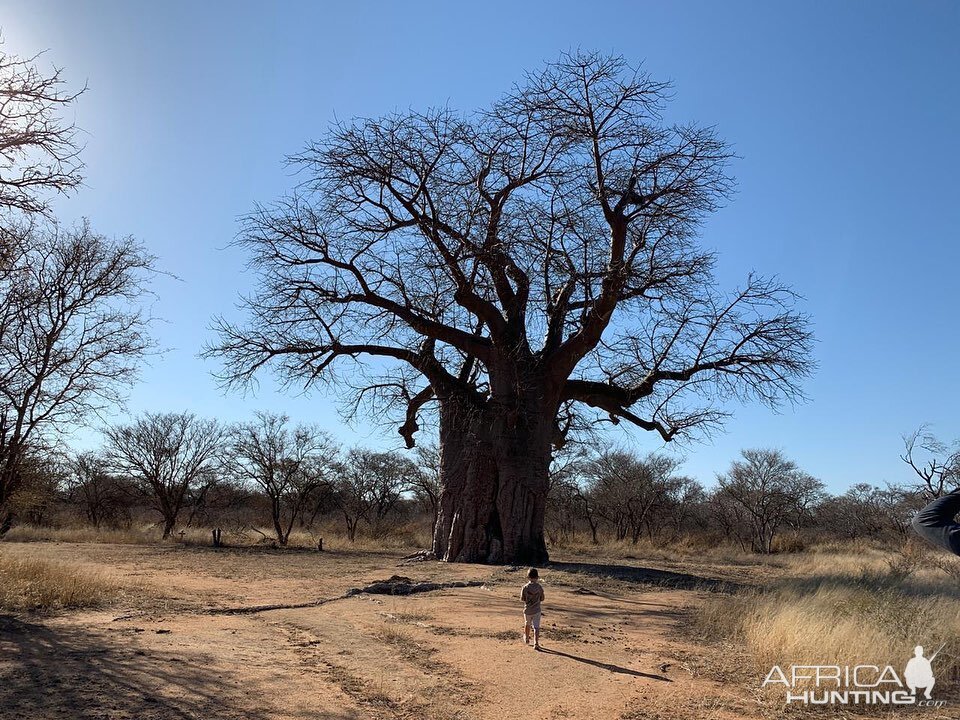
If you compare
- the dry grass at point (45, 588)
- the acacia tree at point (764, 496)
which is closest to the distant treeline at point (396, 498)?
the acacia tree at point (764, 496)

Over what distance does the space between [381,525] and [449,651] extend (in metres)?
23.1

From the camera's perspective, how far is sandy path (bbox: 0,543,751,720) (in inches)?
191

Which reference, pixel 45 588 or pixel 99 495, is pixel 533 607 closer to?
pixel 45 588

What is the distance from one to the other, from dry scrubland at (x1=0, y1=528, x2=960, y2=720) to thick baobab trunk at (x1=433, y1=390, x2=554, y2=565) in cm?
289

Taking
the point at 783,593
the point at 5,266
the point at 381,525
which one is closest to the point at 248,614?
the point at 5,266

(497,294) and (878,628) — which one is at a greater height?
(497,294)

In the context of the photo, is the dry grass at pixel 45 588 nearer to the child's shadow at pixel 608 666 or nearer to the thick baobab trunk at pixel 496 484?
the child's shadow at pixel 608 666

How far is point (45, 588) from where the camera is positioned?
8242mm

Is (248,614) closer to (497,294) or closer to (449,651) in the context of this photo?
(449,651)

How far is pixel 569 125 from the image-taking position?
12.6m

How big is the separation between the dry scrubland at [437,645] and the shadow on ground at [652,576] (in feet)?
1.36

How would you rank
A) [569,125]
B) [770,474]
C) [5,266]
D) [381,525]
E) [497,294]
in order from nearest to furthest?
[5,266] < [569,125] < [497,294] < [381,525] < [770,474]

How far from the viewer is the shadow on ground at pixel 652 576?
11656mm

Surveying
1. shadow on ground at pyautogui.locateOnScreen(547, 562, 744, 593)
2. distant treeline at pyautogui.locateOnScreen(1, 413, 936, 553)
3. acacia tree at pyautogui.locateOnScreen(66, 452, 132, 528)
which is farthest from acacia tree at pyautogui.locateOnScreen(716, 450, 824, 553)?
acacia tree at pyautogui.locateOnScreen(66, 452, 132, 528)
